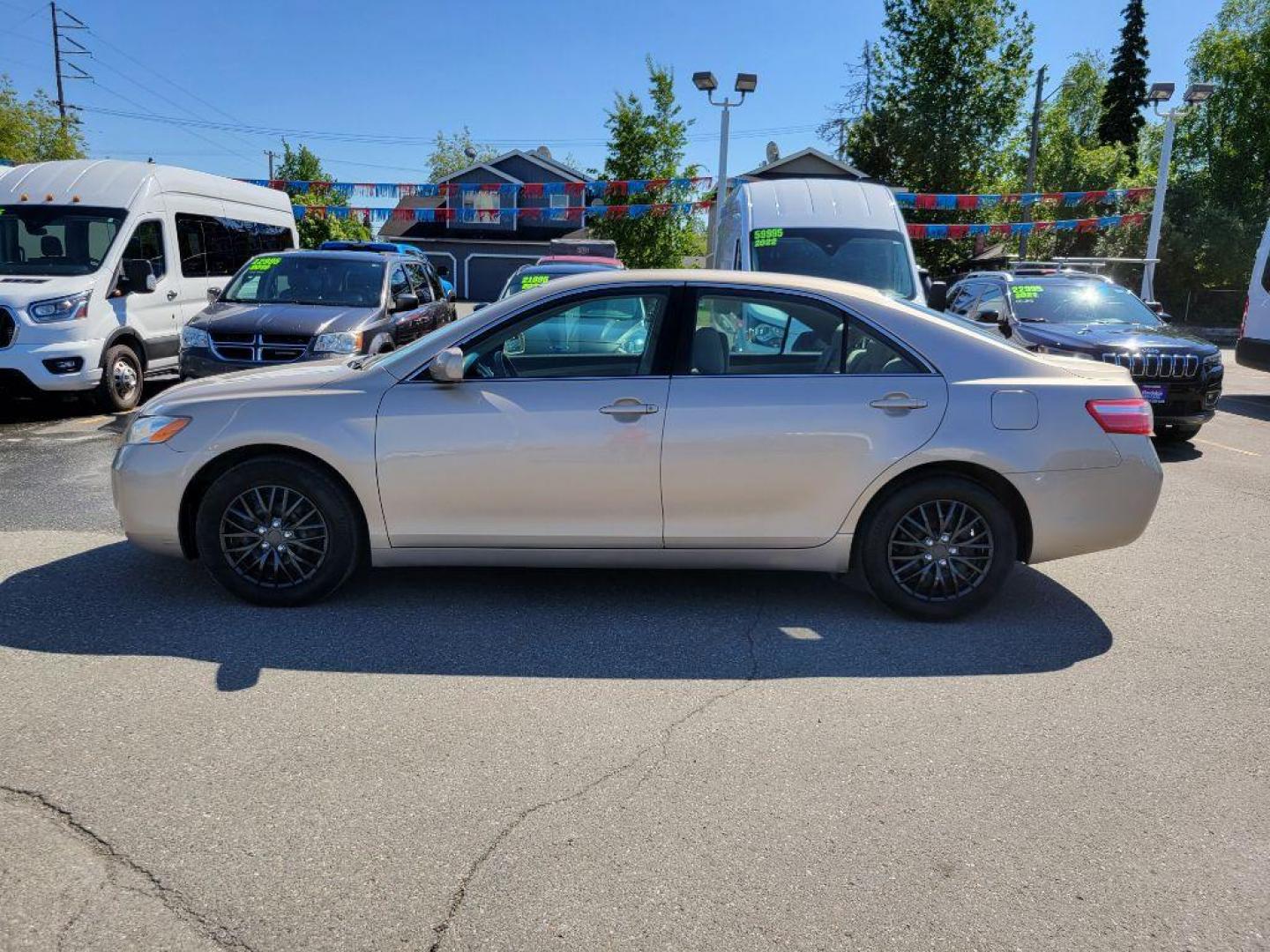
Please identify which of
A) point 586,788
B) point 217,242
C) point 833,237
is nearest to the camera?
point 586,788

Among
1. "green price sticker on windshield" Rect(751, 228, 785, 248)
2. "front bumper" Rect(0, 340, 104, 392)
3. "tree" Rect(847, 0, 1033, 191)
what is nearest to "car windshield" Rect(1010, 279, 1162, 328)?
"green price sticker on windshield" Rect(751, 228, 785, 248)

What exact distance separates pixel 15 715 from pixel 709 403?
2992 millimetres

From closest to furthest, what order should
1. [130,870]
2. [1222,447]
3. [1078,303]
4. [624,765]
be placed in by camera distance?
[130,870], [624,765], [1222,447], [1078,303]

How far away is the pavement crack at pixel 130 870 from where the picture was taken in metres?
2.41

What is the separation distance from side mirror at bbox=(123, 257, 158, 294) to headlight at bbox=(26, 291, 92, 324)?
0.60 metres

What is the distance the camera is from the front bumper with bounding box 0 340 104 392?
30.8ft

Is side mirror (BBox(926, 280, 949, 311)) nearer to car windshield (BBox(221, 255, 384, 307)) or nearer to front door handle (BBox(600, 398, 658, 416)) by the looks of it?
car windshield (BBox(221, 255, 384, 307))

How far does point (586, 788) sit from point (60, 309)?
352 inches

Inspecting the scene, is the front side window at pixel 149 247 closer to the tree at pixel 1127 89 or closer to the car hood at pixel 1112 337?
the car hood at pixel 1112 337

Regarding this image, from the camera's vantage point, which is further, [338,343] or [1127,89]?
[1127,89]

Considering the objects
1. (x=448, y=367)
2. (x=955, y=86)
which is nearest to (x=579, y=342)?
(x=448, y=367)

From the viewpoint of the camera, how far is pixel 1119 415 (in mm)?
4535

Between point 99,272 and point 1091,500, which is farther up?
point 99,272

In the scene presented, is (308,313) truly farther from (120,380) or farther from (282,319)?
(120,380)
